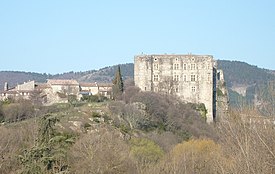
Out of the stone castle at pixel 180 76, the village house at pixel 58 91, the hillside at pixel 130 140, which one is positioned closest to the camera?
the hillside at pixel 130 140

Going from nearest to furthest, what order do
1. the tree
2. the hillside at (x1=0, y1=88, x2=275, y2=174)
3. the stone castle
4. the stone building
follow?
the hillside at (x1=0, y1=88, x2=275, y2=174) < the tree < the stone castle < the stone building

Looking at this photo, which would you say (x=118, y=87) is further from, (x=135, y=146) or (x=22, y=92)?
(x=135, y=146)

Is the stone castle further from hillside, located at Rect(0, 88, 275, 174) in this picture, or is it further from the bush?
the bush

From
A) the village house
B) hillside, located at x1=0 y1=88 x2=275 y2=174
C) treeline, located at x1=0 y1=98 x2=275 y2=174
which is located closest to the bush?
hillside, located at x1=0 y1=88 x2=275 y2=174

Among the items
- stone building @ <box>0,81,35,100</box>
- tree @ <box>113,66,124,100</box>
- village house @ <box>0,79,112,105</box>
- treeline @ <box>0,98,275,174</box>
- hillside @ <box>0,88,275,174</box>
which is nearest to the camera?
treeline @ <box>0,98,275,174</box>

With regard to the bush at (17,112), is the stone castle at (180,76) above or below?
above

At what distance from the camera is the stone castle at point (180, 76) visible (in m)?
76.1

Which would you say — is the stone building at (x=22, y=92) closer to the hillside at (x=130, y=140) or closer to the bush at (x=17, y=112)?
the hillside at (x=130, y=140)

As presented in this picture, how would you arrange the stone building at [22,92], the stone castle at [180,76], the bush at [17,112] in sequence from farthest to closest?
the stone building at [22,92]
the stone castle at [180,76]
the bush at [17,112]

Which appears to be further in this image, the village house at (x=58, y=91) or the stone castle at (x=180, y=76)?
the village house at (x=58, y=91)

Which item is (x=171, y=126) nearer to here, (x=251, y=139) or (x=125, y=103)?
(x=125, y=103)

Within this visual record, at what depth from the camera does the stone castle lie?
7606cm

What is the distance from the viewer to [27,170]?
90.1 feet

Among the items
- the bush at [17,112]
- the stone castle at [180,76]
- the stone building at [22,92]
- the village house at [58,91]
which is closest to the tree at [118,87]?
the stone castle at [180,76]
